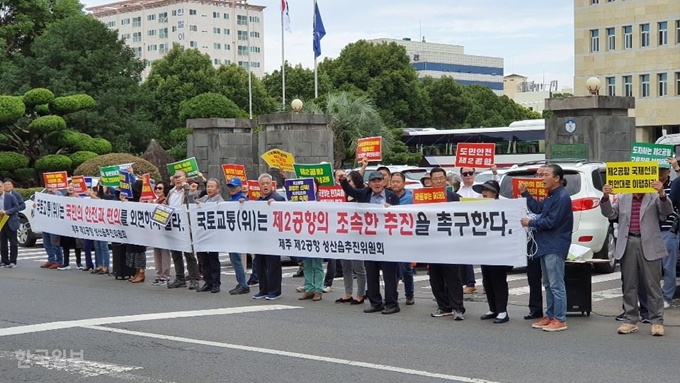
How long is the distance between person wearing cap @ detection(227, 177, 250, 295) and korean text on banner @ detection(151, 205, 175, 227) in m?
1.39

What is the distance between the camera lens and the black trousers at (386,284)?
12953mm

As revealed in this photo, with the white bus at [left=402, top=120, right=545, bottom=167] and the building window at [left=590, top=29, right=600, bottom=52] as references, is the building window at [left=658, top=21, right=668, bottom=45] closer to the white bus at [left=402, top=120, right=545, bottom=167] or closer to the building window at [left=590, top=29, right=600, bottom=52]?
the building window at [left=590, top=29, right=600, bottom=52]

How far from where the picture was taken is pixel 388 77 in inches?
3051

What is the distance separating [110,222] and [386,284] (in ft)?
22.3

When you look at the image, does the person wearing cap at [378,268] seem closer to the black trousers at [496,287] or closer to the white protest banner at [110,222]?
the black trousers at [496,287]

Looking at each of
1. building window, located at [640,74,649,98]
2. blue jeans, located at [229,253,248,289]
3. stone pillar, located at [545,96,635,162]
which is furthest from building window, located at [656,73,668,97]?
blue jeans, located at [229,253,248,289]

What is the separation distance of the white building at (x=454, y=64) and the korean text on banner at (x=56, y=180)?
135 m

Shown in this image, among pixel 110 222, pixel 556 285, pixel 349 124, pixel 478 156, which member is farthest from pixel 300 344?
pixel 349 124

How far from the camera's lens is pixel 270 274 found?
14.4 meters

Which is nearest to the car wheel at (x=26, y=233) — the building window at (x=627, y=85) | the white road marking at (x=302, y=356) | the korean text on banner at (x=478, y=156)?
the korean text on banner at (x=478, y=156)

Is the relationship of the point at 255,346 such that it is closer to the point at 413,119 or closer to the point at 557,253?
the point at 557,253

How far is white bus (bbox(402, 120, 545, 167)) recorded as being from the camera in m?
50.4

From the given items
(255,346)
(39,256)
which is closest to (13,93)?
(39,256)

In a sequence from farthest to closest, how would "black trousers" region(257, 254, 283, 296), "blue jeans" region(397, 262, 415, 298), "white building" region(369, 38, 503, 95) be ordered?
"white building" region(369, 38, 503, 95) < "black trousers" region(257, 254, 283, 296) < "blue jeans" region(397, 262, 415, 298)
